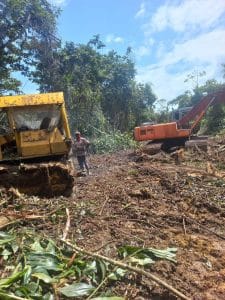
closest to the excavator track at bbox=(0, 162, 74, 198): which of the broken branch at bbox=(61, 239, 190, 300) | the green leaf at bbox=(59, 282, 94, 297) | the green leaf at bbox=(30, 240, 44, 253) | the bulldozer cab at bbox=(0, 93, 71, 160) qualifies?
the bulldozer cab at bbox=(0, 93, 71, 160)

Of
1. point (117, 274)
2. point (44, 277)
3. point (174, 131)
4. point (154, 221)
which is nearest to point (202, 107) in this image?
point (174, 131)

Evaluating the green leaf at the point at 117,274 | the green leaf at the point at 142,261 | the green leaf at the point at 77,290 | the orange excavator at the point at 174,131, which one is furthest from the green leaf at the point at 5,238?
the orange excavator at the point at 174,131

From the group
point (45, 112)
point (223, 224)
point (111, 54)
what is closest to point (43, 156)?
point (45, 112)

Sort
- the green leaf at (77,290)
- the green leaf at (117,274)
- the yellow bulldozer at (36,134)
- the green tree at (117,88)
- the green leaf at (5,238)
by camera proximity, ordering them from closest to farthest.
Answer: the green leaf at (77,290) → the green leaf at (117,274) → the green leaf at (5,238) → the yellow bulldozer at (36,134) → the green tree at (117,88)

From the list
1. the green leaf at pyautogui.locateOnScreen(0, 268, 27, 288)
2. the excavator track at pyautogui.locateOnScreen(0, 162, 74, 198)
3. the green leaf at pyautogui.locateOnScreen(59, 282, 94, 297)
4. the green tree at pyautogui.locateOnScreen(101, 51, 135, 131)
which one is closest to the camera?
the green leaf at pyautogui.locateOnScreen(0, 268, 27, 288)

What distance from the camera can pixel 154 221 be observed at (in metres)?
7.69

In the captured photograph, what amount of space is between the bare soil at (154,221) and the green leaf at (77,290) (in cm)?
40

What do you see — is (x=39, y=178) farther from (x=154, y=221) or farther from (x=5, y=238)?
(x=5, y=238)

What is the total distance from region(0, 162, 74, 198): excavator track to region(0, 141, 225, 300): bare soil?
48 centimetres

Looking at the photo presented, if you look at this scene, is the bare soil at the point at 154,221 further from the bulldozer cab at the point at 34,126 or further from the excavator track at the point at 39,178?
the bulldozer cab at the point at 34,126

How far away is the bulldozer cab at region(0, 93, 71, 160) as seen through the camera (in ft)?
33.3

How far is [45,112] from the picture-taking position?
10.5 m

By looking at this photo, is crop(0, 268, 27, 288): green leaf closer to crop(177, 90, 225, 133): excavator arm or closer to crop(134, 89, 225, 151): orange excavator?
crop(134, 89, 225, 151): orange excavator

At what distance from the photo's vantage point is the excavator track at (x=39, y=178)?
9.05 m
